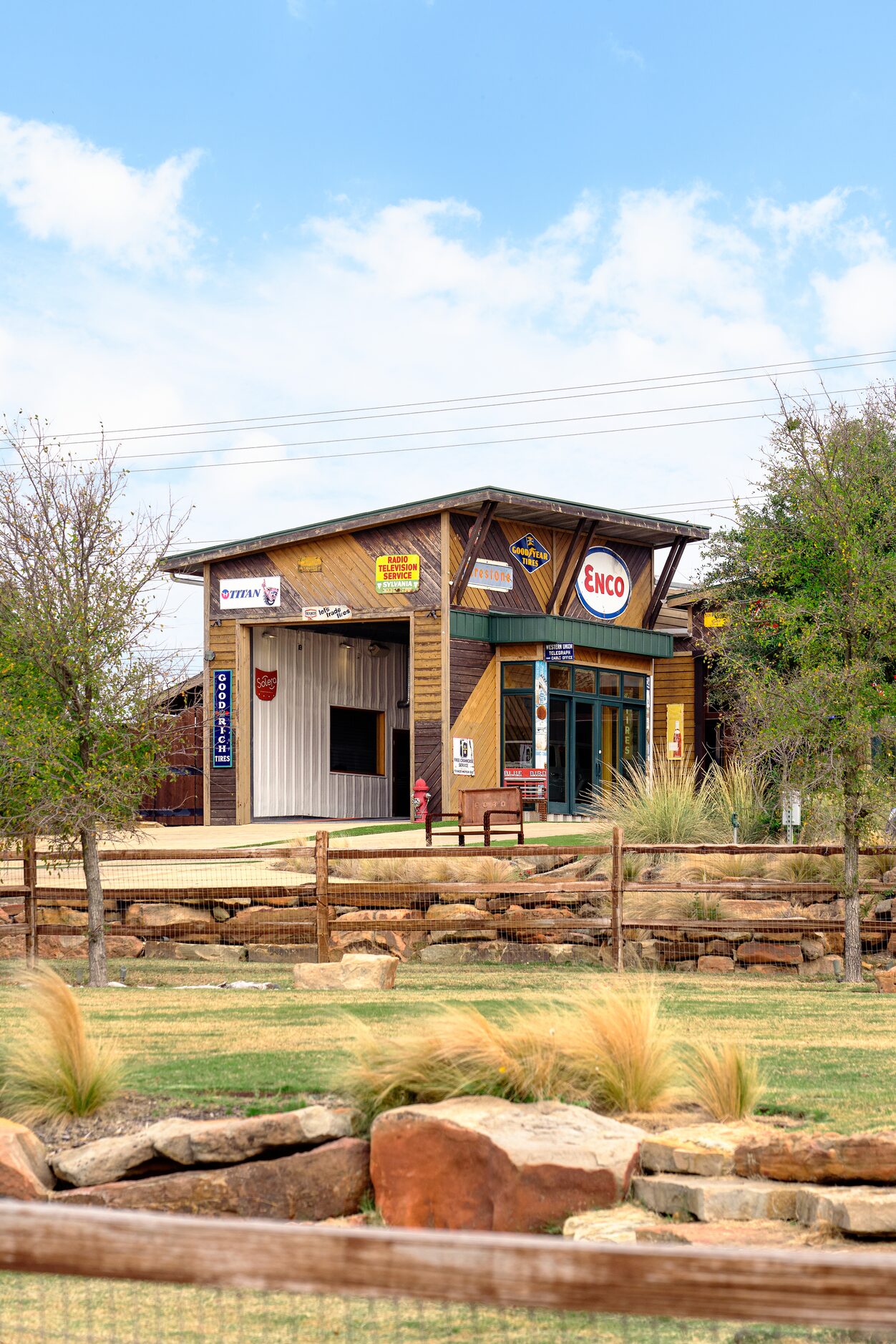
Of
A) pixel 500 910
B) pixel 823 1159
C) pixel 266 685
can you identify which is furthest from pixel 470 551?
pixel 823 1159

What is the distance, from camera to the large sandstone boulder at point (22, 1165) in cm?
648

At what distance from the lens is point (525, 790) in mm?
29656

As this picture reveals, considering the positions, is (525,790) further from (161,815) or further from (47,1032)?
(47,1032)

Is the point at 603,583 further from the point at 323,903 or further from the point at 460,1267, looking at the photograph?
the point at 460,1267

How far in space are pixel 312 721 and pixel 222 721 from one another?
8.96 feet

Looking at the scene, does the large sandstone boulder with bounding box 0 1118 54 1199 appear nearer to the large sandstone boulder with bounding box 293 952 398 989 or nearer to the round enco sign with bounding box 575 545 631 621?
the large sandstone boulder with bounding box 293 952 398 989

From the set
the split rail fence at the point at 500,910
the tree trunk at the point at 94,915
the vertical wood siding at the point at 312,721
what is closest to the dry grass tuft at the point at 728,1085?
the split rail fence at the point at 500,910

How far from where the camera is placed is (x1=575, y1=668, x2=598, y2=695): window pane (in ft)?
103

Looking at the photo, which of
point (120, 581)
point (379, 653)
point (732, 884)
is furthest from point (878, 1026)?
point (379, 653)

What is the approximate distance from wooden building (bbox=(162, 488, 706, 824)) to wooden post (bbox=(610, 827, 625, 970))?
1386 cm

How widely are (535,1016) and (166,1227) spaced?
5829 mm

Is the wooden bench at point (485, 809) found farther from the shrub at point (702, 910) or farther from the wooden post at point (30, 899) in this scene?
the wooden post at point (30, 899)

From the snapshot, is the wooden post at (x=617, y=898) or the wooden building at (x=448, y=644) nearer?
the wooden post at (x=617, y=898)

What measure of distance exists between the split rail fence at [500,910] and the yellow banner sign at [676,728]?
16.3 metres
